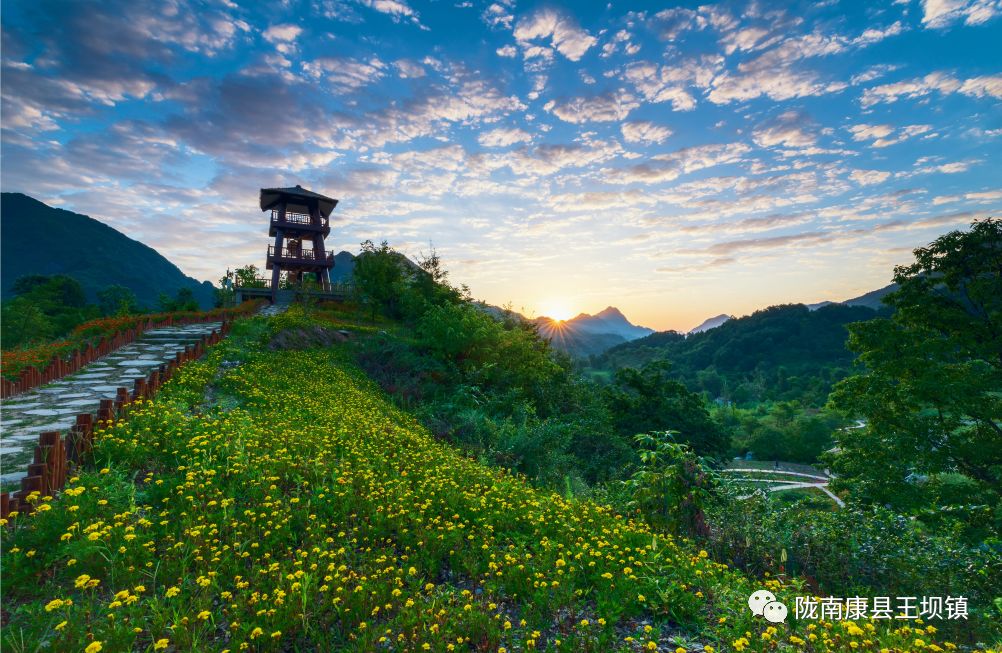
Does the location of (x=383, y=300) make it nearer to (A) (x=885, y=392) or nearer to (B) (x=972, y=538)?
(A) (x=885, y=392)

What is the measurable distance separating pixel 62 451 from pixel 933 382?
21.1 metres

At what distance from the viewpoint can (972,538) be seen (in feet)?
42.9

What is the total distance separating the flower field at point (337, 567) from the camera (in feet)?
12.7

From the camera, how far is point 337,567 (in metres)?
4.75

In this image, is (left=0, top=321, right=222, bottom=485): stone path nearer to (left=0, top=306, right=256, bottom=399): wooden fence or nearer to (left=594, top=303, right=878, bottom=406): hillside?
(left=0, top=306, right=256, bottom=399): wooden fence

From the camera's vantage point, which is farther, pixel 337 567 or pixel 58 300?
pixel 58 300

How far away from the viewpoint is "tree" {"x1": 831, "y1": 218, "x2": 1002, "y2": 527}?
46.1 feet

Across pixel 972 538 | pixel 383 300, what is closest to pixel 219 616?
pixel 972 538

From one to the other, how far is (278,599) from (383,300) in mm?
28263

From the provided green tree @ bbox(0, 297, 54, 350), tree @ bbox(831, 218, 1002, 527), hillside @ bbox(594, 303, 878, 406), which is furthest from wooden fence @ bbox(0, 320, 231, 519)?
hillside @ bbox(594, 303, 878, 406)

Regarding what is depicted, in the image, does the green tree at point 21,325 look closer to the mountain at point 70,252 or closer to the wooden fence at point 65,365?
the wooden fence at point 65,365

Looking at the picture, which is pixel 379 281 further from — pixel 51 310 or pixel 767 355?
pixel 767 355

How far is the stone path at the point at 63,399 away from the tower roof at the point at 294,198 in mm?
23543

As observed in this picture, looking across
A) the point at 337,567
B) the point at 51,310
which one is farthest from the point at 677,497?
the point at 51,310
